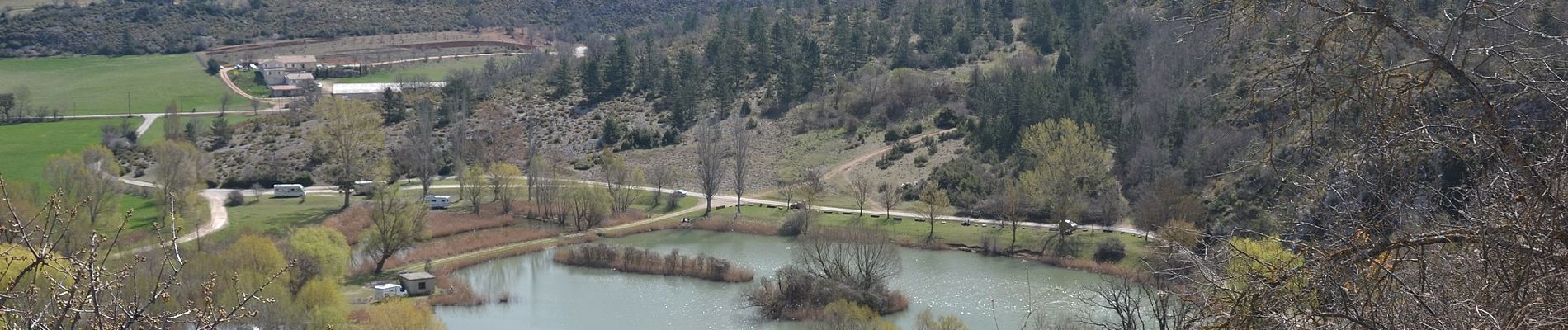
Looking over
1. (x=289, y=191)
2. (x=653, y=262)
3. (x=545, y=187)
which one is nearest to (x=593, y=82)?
(x=545, y=187)

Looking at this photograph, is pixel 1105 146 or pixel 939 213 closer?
pixel 939 213

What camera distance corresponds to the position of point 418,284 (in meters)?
32.4

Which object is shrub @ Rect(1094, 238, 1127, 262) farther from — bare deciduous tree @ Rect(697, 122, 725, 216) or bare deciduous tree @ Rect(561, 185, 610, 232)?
bare deciduous tree @ Rect(561, 185, 610, 232)

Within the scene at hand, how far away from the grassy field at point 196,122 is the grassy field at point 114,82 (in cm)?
285

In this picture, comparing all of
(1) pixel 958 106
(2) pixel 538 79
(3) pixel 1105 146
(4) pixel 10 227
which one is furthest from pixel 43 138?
(4) pixel 10 227

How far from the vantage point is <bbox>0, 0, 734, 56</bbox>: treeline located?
8331 cm

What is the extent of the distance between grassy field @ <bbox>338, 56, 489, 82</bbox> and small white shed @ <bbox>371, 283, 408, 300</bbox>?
40.2 m

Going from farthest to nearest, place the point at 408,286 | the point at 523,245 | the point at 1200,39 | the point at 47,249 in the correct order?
1. the point at 523,245
2. the point at 408,286
3. the point at 1200,39
4. the point at 47,249

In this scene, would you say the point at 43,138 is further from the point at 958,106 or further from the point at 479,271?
the point at 958,106

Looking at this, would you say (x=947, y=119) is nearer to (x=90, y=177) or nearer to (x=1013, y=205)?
(x=1013, y=205)

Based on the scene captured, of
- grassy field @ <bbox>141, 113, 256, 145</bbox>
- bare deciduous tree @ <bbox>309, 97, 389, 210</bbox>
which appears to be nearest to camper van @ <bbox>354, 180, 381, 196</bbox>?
bare deciduous tree @ <bbox>309, 97, 389, 210</bbox>

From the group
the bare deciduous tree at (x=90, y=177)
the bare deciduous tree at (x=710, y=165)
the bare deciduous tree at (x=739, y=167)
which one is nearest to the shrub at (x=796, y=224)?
the bare deciduous tree at (x=739, y=167)

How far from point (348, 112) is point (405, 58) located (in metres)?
32.8

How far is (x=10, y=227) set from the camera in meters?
5.33
